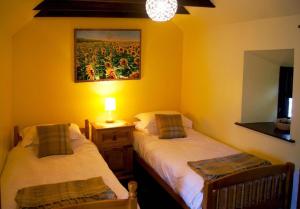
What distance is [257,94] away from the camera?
3.78 meters

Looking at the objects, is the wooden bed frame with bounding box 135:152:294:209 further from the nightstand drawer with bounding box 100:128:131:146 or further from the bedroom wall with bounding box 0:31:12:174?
the bedroom wall with bounding box 0:31:12:174

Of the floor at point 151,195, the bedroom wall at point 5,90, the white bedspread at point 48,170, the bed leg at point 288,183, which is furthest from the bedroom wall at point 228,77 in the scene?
the bedroom wall at point 5,90

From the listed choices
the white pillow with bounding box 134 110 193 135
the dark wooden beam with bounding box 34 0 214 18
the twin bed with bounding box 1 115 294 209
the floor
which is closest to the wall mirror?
the twin bed with bounding box 1 115 294 209

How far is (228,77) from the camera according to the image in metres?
3.89

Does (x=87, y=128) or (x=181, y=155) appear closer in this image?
(x=181, y=155)

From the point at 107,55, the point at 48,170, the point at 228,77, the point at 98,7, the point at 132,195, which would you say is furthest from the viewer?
the point at 107,55

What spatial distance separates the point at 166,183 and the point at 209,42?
194 cm

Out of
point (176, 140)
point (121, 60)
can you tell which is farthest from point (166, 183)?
point (121, 60)

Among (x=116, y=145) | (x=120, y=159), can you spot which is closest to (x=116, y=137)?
(x=116, y=145)

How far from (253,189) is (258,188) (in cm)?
5

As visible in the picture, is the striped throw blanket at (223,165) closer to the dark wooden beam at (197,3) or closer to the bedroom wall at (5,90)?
the dark wooden beam at (197,3)

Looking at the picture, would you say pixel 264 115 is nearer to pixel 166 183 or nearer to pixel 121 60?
pixel 166 183

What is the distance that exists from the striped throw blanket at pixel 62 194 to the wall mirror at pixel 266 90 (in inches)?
75.4

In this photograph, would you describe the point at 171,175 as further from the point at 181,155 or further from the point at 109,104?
the point at 109,104
